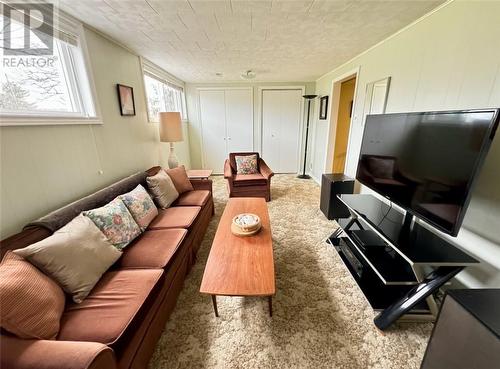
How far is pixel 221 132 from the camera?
16.3 ft

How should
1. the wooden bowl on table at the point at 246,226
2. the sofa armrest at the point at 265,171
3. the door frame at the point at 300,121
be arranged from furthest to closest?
the door frame at the point at 300,121 < the sofa armrest at the point at 265,171 < the wooden bowl on table at the point at 246,226

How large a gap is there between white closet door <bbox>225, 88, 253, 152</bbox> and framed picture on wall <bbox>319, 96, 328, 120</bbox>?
1561mm

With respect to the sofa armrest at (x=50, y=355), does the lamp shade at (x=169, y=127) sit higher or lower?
higher

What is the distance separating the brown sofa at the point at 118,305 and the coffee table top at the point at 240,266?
1.07 feet

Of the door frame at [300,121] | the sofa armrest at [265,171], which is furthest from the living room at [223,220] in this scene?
the door frame at [300,121]

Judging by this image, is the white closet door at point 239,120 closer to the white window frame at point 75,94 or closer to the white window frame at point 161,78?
the white window frame at point 161,78

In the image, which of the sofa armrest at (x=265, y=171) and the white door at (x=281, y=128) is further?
the white door at (x=281, y=128)

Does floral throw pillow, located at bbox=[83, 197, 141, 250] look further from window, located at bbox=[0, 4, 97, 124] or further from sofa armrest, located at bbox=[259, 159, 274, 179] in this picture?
sofa armrest, located at bbox=[259, 159, 274, 179]

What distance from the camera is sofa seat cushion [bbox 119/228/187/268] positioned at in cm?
146

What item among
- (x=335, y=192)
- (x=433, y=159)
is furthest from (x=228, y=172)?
(x=433, y=159)

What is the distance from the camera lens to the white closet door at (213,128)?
15.6 feet

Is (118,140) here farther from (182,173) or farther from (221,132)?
(221,132)

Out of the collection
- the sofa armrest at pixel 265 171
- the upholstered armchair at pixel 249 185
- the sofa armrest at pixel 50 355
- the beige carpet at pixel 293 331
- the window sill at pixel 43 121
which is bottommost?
the beige carpet at pixel 293 331

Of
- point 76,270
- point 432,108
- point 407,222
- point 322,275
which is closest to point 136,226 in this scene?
point 76,270
